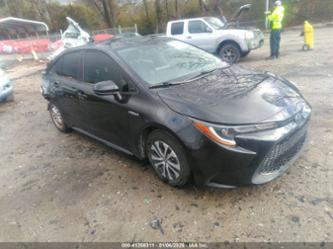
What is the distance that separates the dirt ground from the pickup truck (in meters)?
5.72

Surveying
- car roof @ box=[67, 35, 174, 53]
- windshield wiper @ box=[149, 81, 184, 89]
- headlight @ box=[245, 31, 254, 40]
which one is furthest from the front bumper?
headlight @ box=[245, 31, 254, 40]

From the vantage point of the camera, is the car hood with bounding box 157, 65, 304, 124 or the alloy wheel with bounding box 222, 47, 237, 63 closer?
the car hood with bounding box 157, 65, 304, 124

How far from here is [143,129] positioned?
3238mm

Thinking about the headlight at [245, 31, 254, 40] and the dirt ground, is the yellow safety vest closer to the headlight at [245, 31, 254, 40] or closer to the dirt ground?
the headlight at [245, 31, 254, 40]

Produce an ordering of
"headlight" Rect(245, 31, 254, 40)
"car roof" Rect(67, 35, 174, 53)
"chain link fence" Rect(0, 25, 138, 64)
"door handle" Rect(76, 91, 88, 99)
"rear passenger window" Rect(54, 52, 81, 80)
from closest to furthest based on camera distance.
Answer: "car roof" Rect(67, 35, 174, 53) < "door handle" Rect(76, 91, 88, 99) < "rear passenger window" Rect(54, 52, 81, 80) < "headlight" Rect(245, 31, 254, 40) < "chain link fence" Rect(0, 25, 138, 64)

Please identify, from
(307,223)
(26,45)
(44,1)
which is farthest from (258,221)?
(44,1)

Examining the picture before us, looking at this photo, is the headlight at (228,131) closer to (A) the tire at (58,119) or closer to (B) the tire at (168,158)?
(B) the tire at (168,158)

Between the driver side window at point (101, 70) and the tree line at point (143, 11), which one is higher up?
the tree line at point (143, 11)

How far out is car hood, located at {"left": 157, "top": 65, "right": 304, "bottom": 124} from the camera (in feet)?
8.91

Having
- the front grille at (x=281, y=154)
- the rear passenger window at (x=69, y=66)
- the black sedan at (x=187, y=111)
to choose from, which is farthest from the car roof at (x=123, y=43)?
the front grille at (x=281, y=154)

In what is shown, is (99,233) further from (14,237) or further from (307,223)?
(307,223)

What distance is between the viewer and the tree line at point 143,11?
21.6 m

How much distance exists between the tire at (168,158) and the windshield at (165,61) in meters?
0.67

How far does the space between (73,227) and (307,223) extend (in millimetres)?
2275
